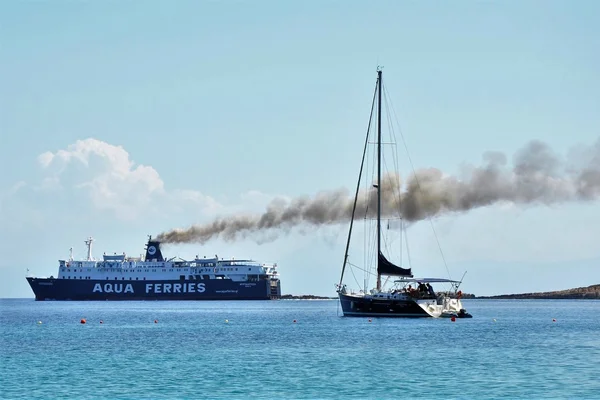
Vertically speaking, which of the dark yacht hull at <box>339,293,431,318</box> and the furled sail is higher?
the furled sail

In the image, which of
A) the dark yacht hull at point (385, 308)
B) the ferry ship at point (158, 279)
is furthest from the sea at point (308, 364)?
the ferry ship at point (158, 279)

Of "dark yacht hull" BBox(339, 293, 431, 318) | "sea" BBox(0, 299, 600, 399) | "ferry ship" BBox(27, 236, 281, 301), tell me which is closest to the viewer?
"sea" BBox(0, 299, 600, 399)

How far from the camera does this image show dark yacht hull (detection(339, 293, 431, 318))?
77.2m

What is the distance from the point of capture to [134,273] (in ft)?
608

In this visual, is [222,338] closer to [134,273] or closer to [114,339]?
[114,339]

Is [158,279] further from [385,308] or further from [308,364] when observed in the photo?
[308,364]

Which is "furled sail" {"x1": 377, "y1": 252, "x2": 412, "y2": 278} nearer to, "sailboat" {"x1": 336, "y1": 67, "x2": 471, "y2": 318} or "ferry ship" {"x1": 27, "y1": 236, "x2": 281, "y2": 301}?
"sailboat" {"x1": 336, "y1": 67, "x2": 471, "y2": 318}

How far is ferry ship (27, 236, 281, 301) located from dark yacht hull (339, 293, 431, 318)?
343ft

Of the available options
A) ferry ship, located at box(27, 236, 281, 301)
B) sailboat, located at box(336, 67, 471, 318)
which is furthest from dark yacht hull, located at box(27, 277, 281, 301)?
sailboat, located at box(336, 67, 471, 318)

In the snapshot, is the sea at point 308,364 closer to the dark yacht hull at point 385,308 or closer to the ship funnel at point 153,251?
the dark yacht hull at point 385,308

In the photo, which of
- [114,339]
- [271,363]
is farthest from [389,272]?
[271,363]

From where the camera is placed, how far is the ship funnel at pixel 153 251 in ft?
615

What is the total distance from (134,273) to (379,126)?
371ft

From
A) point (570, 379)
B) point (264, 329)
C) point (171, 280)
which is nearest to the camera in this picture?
point (570, 379)
